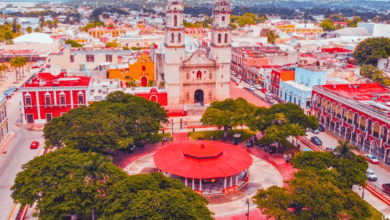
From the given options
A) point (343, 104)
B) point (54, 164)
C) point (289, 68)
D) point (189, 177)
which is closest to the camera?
point (54, 164)

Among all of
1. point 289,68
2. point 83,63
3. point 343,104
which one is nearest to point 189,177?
point 343,104

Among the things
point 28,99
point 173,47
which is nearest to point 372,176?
point 173,47

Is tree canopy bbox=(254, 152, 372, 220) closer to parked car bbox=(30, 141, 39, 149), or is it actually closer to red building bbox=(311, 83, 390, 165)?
red building bbox=(311, 83, 390, 165)

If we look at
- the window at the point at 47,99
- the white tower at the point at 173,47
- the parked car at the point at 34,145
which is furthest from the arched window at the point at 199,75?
the parked car at the point at 34,145

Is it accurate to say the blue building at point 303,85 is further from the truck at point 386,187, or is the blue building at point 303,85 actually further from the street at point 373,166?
the truck at point 386,187

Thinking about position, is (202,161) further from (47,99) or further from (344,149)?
(47,99)

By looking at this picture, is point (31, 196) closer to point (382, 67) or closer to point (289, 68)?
point (289, 68)
